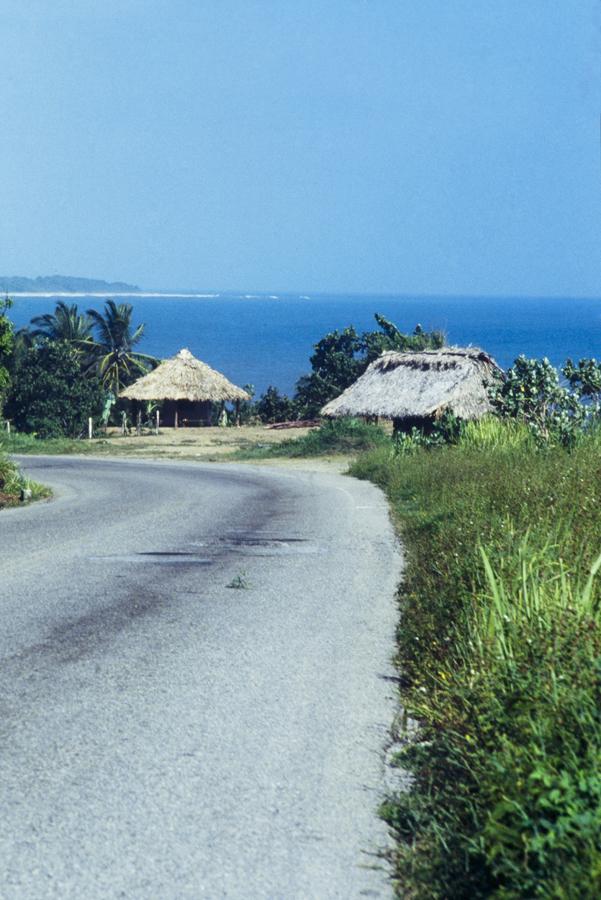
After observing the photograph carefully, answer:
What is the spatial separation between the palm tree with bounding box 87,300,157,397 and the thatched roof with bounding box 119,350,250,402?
13.5 feet

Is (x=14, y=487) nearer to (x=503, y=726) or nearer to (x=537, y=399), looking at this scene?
(x=537, y=399)

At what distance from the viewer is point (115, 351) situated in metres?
64.1

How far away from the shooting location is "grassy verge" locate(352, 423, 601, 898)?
4.35 m

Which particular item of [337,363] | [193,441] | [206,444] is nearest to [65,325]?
[337,363]

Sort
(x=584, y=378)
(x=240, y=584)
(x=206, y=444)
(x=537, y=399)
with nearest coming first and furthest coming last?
1. (x=240, y=584)
2. (x=584, y=378)
3. (x=537, y=399)
4. (x=206, y=444)

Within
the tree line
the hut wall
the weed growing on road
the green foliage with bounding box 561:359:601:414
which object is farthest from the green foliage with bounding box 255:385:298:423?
the weed growing on road

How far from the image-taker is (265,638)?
31.3ft

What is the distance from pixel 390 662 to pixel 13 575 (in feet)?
17.8

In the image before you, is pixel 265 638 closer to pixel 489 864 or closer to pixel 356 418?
pixel 489 864

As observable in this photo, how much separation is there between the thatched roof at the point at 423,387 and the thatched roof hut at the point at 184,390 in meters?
13.9

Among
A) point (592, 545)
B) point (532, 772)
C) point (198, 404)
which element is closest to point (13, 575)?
point (592, 545)

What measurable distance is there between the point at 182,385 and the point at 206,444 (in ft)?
26.9

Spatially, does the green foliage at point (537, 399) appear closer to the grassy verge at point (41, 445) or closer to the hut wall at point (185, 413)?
the grassy verge at point (41, 445)

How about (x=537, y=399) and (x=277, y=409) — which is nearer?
(x=537, y=399)
